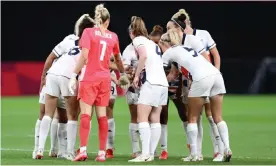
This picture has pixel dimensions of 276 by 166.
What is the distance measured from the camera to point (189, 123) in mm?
12344

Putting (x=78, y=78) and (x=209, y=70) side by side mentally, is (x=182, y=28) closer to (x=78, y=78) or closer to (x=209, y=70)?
(x=209, y=70)

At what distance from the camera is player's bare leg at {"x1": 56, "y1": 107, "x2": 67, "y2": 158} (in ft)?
41.7

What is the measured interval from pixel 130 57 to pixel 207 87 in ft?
4.75

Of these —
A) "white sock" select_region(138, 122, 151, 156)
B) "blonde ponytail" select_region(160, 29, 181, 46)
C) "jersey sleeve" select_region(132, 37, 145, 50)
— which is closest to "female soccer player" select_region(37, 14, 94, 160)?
"jersey sleeve" select_region(132, 37, 145, 50)

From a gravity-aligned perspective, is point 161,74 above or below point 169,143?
above

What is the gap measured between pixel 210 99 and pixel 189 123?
1.48 feet

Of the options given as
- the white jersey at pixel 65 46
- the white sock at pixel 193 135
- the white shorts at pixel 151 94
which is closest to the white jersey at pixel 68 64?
the white jersey at pixel 65 46

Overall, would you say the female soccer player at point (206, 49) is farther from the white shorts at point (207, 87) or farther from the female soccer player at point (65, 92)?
the female soccer player at point (65, 92)

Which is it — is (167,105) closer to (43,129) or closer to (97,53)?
(97,53)

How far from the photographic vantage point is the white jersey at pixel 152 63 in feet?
40.5

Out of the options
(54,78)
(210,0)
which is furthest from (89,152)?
(210,0)

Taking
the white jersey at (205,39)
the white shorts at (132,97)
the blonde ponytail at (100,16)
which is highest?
the blonde ponytail at (100,16)

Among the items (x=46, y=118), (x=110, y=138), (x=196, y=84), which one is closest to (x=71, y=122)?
(x=46, y=118)

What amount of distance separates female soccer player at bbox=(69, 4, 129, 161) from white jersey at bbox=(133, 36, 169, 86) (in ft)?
1.47
